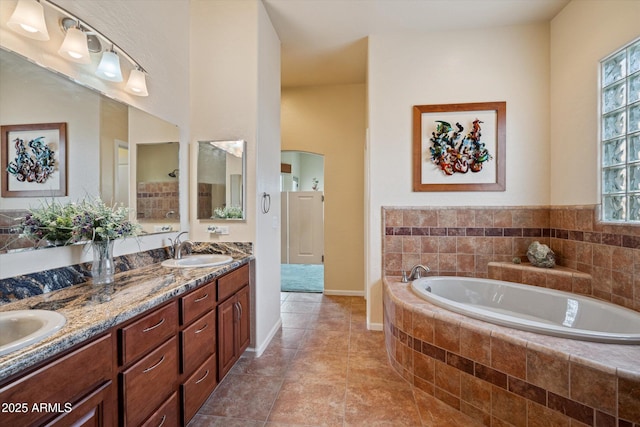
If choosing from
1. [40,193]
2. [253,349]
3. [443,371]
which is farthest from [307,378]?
[40,193]

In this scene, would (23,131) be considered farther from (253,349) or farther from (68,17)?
(253,349)

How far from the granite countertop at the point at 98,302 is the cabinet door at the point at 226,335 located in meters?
0.27

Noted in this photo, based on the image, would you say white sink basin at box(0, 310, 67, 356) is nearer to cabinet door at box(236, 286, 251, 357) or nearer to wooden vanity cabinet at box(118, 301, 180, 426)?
wooden vanity cabinet at box(118, 301, 180, 426)

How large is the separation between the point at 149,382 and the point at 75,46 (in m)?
1.66

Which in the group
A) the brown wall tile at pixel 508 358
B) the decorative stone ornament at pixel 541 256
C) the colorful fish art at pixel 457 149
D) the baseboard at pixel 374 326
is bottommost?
the baseboard at pixel 374 326

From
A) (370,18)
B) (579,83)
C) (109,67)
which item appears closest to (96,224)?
(109,67)

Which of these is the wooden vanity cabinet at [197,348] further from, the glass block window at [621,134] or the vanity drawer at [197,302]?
the glass block window at [621,134]

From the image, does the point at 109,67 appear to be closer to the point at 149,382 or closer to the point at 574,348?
the point at 149,382

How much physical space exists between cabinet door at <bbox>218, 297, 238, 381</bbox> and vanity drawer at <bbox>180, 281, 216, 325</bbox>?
140 mm

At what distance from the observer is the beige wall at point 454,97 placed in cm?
265

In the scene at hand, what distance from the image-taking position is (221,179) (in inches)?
90.0

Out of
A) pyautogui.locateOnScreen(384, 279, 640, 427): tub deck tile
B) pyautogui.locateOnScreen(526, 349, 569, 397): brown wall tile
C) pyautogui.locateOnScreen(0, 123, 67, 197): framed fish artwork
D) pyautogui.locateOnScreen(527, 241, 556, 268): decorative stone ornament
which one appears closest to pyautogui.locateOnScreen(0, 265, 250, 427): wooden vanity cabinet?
pyautogui.locateOnScreen(0, 123, 67, 197): framed fish artwork

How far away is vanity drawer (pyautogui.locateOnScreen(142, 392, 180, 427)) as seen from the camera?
120 cm

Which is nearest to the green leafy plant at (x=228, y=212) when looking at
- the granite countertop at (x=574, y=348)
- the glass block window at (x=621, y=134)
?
the granite countertop at (x=574, y=348)
